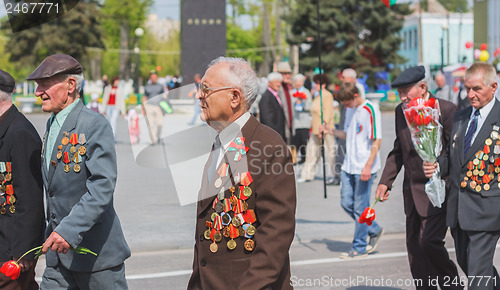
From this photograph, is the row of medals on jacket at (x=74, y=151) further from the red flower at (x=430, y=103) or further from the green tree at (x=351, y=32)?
the green tree at (x=351, y=32)

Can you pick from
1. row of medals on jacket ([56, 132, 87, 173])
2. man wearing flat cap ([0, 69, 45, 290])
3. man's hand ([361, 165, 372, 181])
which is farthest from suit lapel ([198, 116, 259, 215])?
man's hand ([361, 165, 372, 181])

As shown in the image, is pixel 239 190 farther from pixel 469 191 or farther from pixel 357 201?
pixel 357 201

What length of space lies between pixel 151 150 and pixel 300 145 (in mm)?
12053

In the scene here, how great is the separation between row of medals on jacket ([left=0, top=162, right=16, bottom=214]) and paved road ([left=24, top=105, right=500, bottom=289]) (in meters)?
0.85

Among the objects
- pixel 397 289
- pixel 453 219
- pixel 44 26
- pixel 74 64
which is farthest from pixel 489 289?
pixel 44 26

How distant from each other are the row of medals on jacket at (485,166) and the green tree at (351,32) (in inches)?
1901

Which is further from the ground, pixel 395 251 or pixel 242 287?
pixel 242 287

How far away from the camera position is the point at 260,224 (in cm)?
373

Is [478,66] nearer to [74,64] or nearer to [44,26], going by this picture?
[74,64]

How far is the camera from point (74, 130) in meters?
4.59

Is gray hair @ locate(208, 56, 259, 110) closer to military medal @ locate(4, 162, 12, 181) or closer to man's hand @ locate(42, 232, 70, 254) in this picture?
man's hand @ locate(42, 232, 70, 254)

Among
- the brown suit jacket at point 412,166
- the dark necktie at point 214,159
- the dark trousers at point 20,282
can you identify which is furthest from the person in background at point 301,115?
the dark necktie at point 214,159

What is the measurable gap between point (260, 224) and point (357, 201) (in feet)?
16.8

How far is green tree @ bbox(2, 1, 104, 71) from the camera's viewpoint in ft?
209
